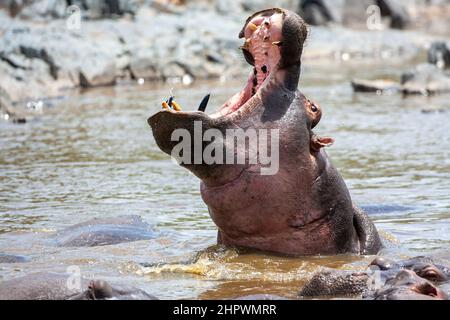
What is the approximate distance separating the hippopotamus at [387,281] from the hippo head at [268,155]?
781 millimetres

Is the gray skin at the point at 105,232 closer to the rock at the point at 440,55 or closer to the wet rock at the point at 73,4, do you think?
the rock at the point at 440,55

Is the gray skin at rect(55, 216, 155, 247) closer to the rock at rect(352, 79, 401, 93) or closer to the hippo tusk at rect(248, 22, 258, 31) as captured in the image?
the hippo tusk at rect(248, 22, 258, 31)

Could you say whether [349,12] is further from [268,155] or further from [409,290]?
[409,290]

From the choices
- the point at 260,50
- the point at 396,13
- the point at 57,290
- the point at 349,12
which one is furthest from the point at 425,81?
the point at 396,13

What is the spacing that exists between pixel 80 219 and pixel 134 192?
4.79ft

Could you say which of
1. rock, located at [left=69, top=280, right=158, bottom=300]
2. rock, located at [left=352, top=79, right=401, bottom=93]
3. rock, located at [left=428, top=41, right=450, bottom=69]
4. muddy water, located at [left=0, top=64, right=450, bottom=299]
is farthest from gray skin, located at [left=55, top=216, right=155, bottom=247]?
rock, located at [left=428, top=41, right=450, bottom=69]

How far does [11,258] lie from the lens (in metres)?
6.93

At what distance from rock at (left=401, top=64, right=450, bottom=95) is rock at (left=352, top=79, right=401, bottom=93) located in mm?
202

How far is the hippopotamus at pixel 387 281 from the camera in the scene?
5.35 meters

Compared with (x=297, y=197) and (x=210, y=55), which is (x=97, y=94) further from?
(x=297, y=197)

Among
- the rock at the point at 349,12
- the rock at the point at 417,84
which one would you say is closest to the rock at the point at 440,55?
the rock at the point at 417,84

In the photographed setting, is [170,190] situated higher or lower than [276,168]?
lower

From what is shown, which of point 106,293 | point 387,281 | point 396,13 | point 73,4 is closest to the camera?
point 106,293

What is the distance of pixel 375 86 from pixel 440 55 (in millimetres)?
4734
